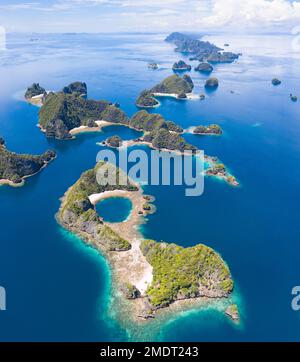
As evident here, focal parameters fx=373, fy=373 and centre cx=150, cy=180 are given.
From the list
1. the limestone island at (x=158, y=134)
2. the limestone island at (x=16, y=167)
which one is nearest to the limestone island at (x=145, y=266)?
the limestone island at (x=16, y=167)

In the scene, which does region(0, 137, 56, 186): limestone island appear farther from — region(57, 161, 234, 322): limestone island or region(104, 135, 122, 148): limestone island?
region(104, 135, 122, 148): limestone island

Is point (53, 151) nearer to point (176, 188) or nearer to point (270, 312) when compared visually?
point (176, 188)

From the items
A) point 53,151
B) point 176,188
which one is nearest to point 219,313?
point 176,188

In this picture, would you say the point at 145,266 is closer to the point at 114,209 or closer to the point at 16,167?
the point at 114,209

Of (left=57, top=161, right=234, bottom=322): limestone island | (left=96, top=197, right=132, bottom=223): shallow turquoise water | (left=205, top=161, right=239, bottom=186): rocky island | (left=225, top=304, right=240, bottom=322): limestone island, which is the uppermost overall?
(left=205, top=161, right=239, bottom=186): rocky island

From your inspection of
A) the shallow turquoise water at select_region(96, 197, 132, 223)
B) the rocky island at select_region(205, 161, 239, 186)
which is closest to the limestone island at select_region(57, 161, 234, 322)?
the shallow turquoise water at select_region(96, 197, 132, 223)
